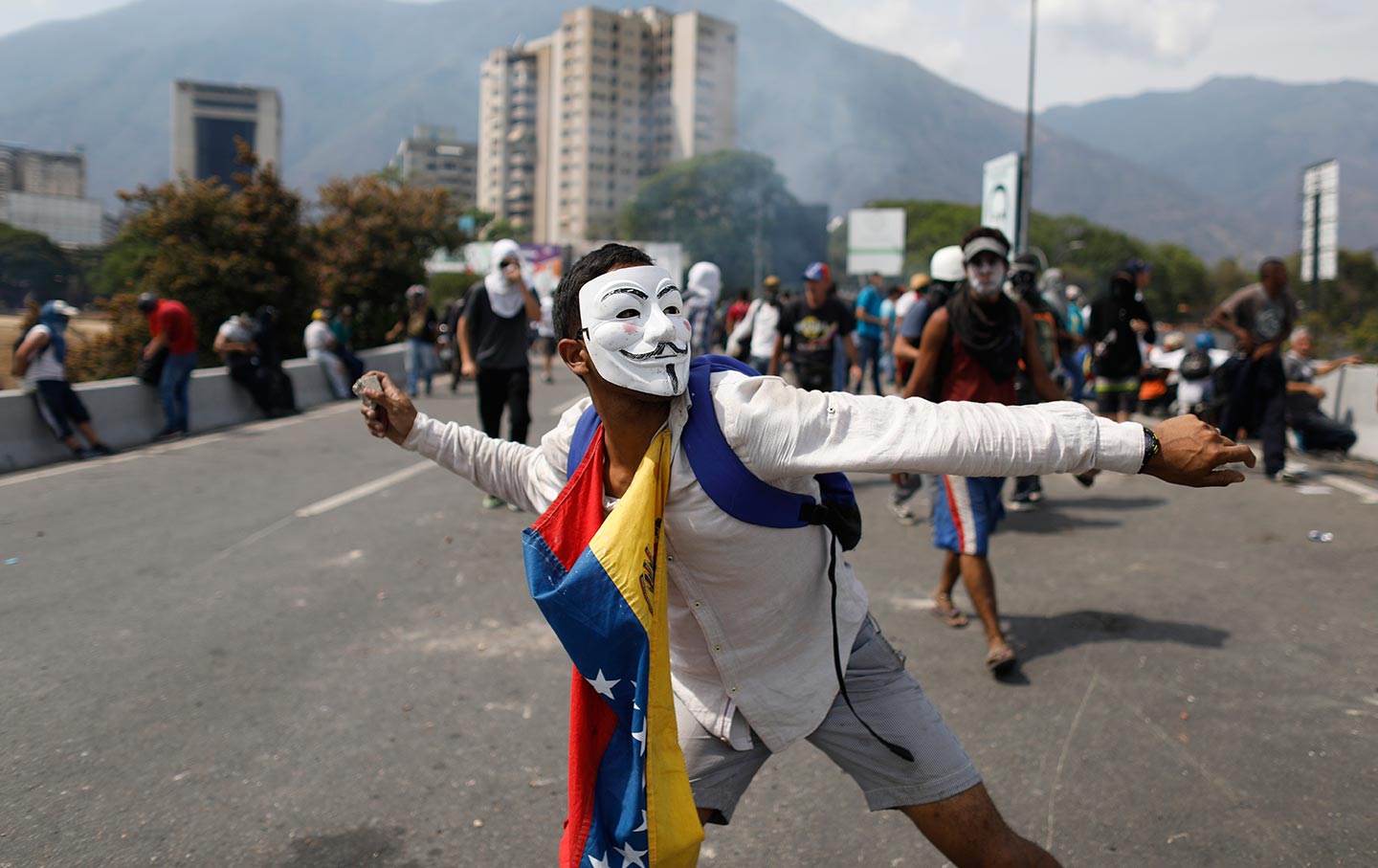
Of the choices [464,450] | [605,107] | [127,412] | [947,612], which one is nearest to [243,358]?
[127,412]

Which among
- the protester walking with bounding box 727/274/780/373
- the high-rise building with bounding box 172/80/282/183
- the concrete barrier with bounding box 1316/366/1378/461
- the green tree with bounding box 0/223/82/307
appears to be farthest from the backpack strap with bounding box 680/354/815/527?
the high-rise building with bounding box 172/80/282/183

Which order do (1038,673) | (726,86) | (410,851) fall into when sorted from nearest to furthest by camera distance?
(410,851), (1038,673), (726,86)

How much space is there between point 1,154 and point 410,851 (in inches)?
7282

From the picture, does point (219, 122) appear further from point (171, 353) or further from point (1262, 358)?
point (1262, 358)

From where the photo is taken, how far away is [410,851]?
10.3 ft

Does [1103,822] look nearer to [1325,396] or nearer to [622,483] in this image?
[622,483]

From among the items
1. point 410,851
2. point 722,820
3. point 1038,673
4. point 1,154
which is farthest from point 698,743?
point 1,154

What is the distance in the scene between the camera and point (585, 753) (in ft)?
6.95

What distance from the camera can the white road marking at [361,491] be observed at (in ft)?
26.2

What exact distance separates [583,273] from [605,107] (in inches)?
5819

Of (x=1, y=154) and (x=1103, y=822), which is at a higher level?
(x=1, y=154)

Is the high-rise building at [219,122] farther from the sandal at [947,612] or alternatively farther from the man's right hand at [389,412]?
the man's right hand at [389,412]

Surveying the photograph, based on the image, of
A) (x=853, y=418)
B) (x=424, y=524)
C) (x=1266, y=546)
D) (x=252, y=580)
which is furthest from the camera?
(x=424, y=524)

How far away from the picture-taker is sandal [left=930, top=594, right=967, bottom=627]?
536 centimetres
